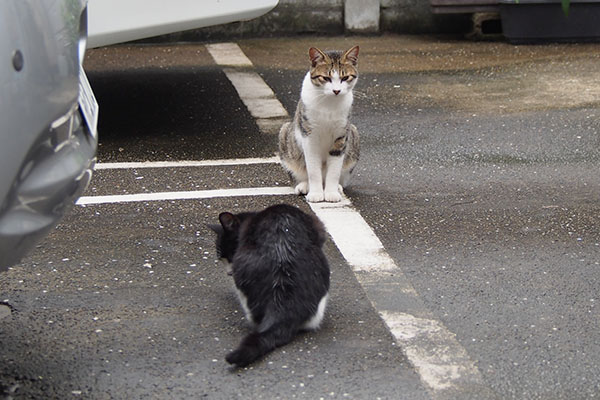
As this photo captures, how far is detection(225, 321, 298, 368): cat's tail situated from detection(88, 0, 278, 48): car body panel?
2.85m

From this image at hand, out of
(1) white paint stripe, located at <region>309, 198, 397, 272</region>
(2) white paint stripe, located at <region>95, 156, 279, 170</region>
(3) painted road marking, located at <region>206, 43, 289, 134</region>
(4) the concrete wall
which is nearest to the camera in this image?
(1) white paint stripe, located at <region>309, 198, 397, 272</region>

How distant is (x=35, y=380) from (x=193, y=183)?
7.85 feet

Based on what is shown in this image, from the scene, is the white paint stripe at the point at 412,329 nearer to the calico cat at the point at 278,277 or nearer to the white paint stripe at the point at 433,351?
the white paint stripe at the point at 433,351

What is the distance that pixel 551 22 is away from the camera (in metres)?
8.96

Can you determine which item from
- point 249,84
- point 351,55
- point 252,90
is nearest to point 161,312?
point 351,55

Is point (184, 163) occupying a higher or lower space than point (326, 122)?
lower

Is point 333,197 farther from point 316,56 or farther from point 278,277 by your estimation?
point 278,277

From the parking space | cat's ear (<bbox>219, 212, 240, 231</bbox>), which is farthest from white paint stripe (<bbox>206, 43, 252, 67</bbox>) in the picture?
cat's ear (<bbox>219, 212, 240, 231</bbox>)

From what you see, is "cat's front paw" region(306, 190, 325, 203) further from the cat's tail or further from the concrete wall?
the concrete wall

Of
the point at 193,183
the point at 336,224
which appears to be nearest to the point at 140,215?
the point at 193,183

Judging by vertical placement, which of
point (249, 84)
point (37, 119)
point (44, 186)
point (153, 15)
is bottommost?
point (249, 84)

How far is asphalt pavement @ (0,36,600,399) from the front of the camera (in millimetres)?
3045

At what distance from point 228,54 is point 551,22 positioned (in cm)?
328

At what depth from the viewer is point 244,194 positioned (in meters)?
5.05
